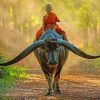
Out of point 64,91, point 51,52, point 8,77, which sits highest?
point 51,52

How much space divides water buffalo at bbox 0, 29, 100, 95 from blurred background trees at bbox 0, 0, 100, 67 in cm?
2871

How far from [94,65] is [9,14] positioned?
19038 millimetres

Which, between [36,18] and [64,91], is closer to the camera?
[64,91]

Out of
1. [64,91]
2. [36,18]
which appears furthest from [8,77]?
[36,18]

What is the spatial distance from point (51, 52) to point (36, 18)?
3728 cm

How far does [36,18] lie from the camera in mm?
51094

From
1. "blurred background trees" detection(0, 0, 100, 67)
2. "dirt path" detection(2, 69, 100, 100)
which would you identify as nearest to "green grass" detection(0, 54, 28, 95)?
"dirt path" detection(2, 69, 100, 100)

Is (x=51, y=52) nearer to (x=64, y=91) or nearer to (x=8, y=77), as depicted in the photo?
(x=64, y=91)

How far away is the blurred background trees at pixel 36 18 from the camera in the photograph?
4653 cm

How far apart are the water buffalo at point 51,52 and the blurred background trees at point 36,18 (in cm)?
2871

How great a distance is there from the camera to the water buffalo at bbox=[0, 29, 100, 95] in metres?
13.8

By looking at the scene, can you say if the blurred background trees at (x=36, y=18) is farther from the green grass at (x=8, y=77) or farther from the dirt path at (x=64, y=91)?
the dirt path at (x=64, y=91)

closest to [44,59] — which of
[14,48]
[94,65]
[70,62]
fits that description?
[94,65]

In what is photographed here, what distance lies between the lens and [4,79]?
63.1ft
